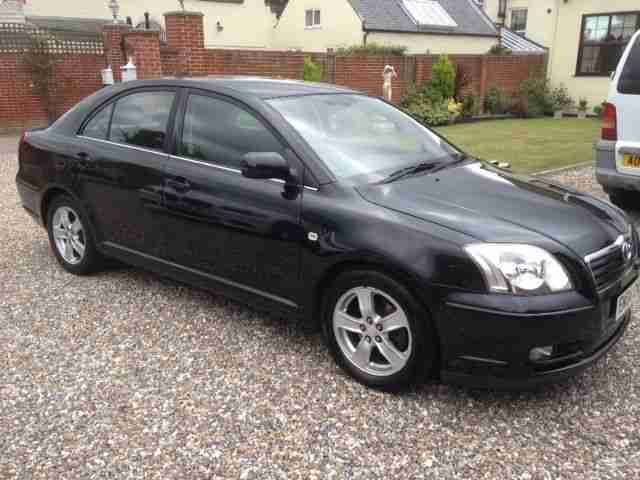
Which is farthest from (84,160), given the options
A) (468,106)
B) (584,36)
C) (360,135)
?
(584,36)

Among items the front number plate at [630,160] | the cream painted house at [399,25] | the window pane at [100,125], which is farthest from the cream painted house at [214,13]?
the front number plate at [630,160]

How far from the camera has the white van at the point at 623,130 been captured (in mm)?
5645

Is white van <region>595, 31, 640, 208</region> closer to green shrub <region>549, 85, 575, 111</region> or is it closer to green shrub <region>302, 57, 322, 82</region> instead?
green shrub <region>302, 57, 322, 82</region>

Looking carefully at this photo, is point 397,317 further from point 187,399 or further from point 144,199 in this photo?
point 144,199

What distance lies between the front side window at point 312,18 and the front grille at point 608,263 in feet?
77.6

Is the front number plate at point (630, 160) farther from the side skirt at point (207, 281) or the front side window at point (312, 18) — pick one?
the front side window at point (312, 18)

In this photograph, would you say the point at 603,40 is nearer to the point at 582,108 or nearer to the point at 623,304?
the point at 582,108

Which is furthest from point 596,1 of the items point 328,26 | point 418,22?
point 328,26

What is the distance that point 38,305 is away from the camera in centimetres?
425

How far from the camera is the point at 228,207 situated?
11.4ft

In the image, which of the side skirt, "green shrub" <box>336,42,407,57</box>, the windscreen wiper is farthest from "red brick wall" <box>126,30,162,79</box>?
the windscreen wiper

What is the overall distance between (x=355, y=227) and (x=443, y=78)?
15675 millimetres

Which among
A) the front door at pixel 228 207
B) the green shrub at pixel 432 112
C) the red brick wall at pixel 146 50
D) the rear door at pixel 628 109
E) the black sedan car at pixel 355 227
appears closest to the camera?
the black sedan car at pixel 355 227

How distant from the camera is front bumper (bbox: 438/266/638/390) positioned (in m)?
2.58
